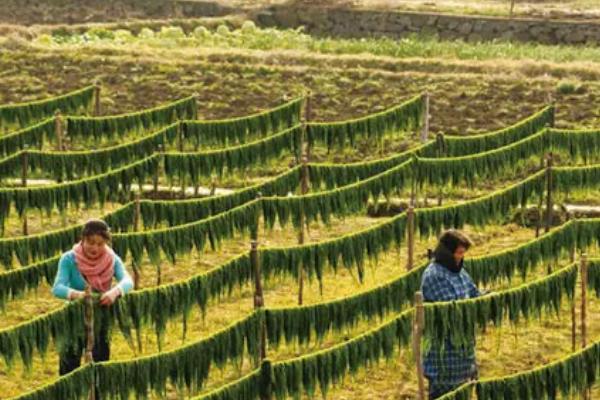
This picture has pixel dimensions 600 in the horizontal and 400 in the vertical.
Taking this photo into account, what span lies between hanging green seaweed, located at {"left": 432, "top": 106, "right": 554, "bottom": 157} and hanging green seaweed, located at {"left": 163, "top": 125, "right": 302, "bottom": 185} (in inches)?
85.4

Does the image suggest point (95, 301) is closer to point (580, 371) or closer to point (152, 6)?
point (580, 371)

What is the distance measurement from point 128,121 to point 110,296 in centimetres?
1044

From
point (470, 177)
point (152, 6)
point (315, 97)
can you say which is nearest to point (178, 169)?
point (470, 177)

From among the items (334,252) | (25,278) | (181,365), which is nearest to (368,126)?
(334,252)

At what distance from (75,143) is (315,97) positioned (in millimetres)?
5693

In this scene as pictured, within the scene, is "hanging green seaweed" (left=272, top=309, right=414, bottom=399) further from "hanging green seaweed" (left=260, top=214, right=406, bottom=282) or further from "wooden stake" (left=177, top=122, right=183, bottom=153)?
"wooden stake" (left=177, top=122, right=183, bottom=153)

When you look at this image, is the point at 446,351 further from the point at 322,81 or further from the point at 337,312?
the point at 322,81

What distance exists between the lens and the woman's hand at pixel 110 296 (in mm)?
17125

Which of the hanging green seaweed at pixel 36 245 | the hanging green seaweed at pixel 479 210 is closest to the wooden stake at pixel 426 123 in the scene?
the hanging green seaweed at pixel 479 210

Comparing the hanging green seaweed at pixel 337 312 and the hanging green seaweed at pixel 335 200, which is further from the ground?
the hanging green seaweed at pixel 335 200

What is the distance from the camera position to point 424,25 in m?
44.4

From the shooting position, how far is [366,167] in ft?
78.5

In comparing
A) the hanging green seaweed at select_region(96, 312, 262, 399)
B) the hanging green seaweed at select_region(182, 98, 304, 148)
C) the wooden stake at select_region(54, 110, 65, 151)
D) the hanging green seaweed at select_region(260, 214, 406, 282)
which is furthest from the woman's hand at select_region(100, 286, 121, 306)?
the wooden stake at select_region(54, 110, 65, 151)

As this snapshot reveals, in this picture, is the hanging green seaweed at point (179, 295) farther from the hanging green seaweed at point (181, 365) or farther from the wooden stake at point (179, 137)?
the wooden stake at point (179, 137)
